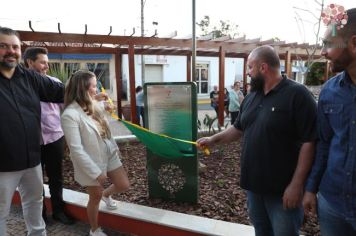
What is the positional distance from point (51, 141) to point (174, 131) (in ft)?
4.35

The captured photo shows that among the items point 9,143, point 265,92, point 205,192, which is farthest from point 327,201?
point 205,192

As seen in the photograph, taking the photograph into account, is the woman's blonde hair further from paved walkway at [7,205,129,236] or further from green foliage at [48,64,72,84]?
green foliage at [48,64,72,84]

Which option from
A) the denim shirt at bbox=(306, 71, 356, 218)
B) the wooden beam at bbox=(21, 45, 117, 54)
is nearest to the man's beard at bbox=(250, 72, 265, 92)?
the denim shirt at bbox=(306, 71, 356, 218)

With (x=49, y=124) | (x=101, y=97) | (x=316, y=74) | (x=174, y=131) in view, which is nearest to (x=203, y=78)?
(x=316, y=74)

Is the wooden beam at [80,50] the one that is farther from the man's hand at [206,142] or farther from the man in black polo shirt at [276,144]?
the man in black polo shirt at [276,144]

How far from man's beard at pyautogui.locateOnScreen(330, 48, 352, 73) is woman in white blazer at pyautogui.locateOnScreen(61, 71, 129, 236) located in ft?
6.51

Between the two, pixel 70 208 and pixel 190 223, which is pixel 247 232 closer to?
pixel 190 223

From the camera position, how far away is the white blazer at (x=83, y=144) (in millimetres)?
2641

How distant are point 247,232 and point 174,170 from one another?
3.94 ft

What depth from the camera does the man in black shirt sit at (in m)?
2.34

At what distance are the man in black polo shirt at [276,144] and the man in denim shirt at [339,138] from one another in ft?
0.53

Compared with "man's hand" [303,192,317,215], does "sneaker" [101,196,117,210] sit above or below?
below

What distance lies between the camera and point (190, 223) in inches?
114

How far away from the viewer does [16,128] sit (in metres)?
2.38
